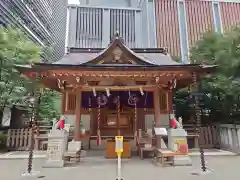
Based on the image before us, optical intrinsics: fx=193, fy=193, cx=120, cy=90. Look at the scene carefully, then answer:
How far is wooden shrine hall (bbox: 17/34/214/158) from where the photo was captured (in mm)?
7402

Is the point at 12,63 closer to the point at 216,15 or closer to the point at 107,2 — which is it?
the point at 216,15

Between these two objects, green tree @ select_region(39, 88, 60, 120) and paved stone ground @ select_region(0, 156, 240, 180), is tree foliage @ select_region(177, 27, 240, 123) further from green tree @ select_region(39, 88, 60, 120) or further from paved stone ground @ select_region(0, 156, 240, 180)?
green tree @ select_region(39, 88, 60, 120)

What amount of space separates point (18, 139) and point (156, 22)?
4971 cm

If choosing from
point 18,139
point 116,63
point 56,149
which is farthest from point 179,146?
point 18,139

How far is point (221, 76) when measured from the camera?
1010 centimetres

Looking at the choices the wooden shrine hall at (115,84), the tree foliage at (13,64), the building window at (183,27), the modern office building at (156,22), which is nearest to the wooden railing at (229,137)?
the wooden shrine hall at (115,84)

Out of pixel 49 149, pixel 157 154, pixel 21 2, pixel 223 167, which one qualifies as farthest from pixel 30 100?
pixel 21 2

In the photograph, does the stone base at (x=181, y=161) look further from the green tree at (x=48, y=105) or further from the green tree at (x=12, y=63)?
the green tree at (x=48, y=105)

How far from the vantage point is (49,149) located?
7.09 m

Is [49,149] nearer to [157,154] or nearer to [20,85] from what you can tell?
[157,154]

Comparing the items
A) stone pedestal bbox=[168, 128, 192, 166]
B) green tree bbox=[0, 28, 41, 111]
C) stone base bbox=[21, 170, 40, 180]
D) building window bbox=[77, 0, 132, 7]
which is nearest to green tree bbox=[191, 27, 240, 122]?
stone pedestal bbox=[168, 128, 192, 166]

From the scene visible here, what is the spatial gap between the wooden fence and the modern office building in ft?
144

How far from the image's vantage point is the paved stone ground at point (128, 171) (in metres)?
5.61

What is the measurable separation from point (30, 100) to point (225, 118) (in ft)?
41.7
